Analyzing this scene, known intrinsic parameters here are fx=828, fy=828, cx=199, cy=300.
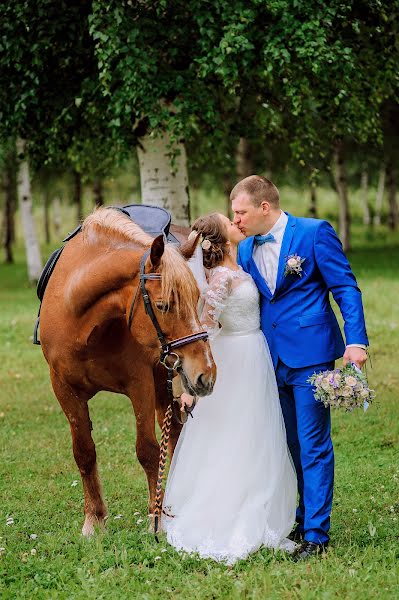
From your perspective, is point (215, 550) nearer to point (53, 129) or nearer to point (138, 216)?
point (138, 216)

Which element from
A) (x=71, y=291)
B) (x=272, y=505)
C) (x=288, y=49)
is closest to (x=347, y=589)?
(x=272, y=505)

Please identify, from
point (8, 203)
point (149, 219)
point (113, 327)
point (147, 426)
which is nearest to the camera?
point (113, 327)

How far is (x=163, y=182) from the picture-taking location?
38.9 feet

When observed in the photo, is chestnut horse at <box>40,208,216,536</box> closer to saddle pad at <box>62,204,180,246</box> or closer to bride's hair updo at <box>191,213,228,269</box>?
bride's hair updo at <box>191,213,228,269</box>

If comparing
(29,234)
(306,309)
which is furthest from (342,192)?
(306,309)

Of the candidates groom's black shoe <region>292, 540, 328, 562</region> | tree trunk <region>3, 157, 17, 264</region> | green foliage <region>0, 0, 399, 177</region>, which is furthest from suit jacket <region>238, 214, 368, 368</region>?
tree trunk <region>3, 157, 17, 264</region>

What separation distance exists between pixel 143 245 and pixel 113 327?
0.66 m

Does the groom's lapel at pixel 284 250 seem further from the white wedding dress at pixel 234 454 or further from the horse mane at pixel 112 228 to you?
the horse mane at pixel 112 228

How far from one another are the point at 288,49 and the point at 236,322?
6.17m

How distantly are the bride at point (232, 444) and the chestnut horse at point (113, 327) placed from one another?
0.39m

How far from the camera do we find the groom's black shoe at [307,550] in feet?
16.0

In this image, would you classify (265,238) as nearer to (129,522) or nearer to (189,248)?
(189,248)

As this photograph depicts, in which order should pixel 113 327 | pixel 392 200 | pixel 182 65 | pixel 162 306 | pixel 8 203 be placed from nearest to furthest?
1. pixel 162 306
2. pixel 113 327
3. pixel 182 65
4. pixel 8 203
5. pixel 392 200

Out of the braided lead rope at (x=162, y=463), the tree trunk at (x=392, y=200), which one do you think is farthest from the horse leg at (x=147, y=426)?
the tree trunk at (x=392, y=200)
